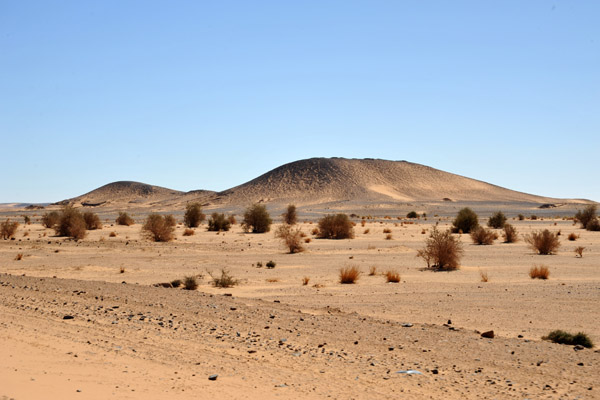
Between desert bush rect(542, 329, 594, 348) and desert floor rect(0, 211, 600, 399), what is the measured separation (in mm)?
393

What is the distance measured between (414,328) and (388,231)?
36933 millimetres

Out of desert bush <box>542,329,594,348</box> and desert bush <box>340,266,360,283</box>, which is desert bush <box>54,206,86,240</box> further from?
desert bush <box>542,329,594,348</box>

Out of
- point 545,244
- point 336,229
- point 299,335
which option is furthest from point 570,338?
point 336,229

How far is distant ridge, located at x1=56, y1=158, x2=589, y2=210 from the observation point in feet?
513

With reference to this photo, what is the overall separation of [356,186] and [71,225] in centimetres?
12023

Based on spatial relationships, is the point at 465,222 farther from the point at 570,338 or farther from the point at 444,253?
the point at 570,338

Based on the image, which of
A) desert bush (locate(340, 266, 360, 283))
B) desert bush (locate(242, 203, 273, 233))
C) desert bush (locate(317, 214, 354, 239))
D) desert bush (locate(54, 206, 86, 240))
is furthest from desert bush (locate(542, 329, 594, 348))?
desert bush (locate(242, 203, 273, 233))

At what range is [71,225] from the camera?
45594mm

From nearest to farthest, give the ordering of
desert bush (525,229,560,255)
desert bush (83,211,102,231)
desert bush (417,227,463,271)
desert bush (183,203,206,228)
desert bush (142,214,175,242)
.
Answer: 1. desert bush (417,227,463,271)
2. desert bush (525,229,560,255)
3. desert bush (142,214,175,242)
4. desert bush (83,211,102,231)
5. desert bush (183,203,206,228)

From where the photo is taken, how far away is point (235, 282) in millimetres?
21156

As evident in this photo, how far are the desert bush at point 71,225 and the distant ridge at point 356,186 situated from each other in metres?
99.6

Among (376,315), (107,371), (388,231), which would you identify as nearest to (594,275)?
(376,315)

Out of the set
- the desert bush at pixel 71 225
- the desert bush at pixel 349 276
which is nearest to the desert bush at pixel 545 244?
the desert bush at pixel 349 276

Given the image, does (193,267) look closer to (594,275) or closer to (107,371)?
(594,275)
